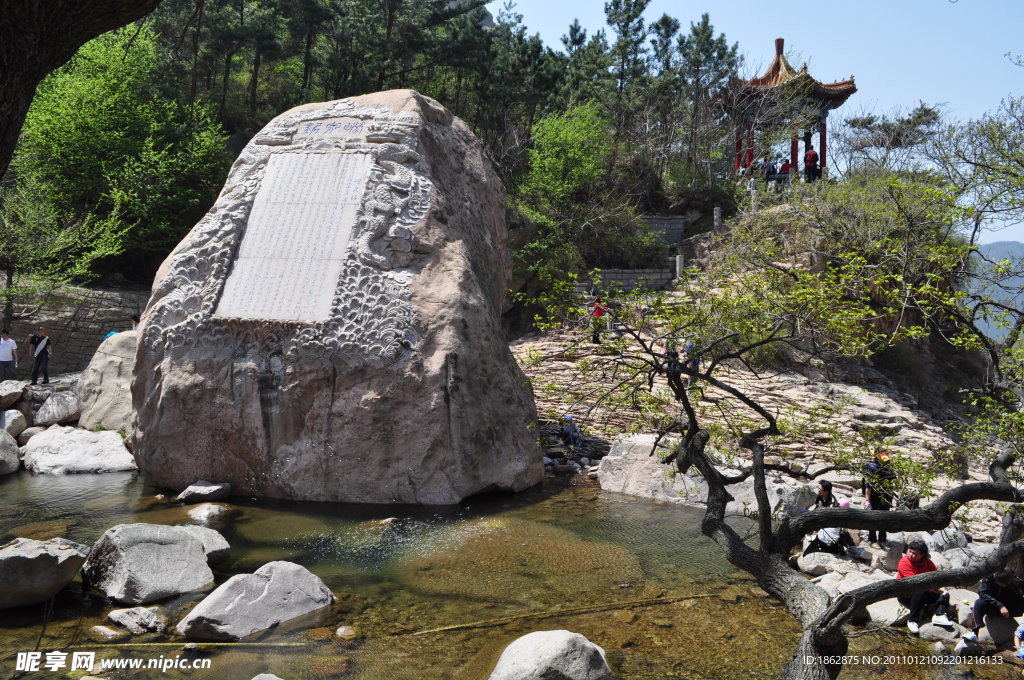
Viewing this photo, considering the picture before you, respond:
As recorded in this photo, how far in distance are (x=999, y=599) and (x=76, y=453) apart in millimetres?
10930

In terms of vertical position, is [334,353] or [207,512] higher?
[334,353]

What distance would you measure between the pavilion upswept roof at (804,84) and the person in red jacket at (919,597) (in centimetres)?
2050

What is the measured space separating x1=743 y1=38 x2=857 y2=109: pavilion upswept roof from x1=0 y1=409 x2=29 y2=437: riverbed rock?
22566 mm

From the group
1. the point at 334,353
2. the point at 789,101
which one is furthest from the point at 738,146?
the point at 334,353

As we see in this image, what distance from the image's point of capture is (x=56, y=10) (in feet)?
8.30

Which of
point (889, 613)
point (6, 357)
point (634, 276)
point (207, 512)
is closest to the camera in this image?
point (889, 613)

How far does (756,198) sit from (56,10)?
19.1 meters

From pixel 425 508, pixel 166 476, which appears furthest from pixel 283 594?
pixel 166 476

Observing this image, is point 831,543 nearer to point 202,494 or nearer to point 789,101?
point 202,494

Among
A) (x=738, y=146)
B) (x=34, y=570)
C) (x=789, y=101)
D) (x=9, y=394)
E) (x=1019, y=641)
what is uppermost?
(x=789, y=101)

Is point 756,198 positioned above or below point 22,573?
above

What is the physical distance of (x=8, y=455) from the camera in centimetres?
984

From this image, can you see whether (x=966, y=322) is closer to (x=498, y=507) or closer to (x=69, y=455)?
(x=498, y=507)

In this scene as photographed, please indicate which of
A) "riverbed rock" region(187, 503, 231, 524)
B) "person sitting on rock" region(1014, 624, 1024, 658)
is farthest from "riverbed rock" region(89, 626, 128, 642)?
"person sitting on rock" region(1014, 624, 1024, 658)
